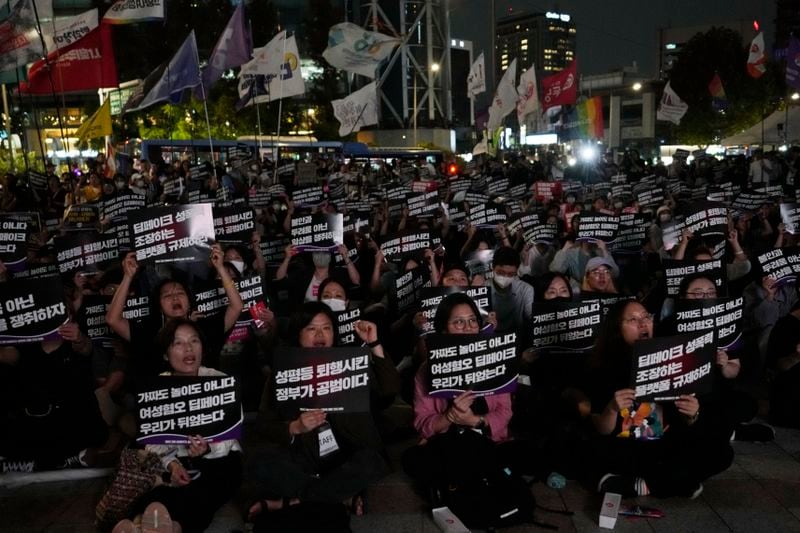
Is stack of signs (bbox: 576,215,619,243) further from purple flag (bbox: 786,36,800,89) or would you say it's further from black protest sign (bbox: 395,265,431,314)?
purple flag (bbox: 786,36,800,89)

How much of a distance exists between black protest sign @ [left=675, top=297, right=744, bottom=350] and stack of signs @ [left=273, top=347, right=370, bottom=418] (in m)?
2.56

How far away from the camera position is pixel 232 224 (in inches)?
363

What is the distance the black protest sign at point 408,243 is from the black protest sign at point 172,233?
7.73 feet

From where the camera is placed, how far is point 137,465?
4.38m

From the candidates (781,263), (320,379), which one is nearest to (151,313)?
(320,379)

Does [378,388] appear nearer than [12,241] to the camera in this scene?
Yes

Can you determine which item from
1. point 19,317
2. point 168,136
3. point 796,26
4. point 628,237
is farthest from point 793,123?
point 796,26

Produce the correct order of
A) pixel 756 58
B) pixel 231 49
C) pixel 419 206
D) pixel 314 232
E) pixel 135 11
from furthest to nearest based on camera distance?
1. pixel 756 58
2. pixel 231 49
3. pixel 135 11
4. pixel 419 206
5. pixel 314 232

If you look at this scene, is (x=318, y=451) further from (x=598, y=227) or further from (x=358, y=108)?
(x=358, y=108)

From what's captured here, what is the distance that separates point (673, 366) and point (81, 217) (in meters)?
10.2

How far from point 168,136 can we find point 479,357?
145ft

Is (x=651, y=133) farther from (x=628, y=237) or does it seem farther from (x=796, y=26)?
(x=628, y=237)

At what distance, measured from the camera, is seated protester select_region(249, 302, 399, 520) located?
4523mm

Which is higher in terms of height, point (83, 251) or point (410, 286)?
point (83, 251)
